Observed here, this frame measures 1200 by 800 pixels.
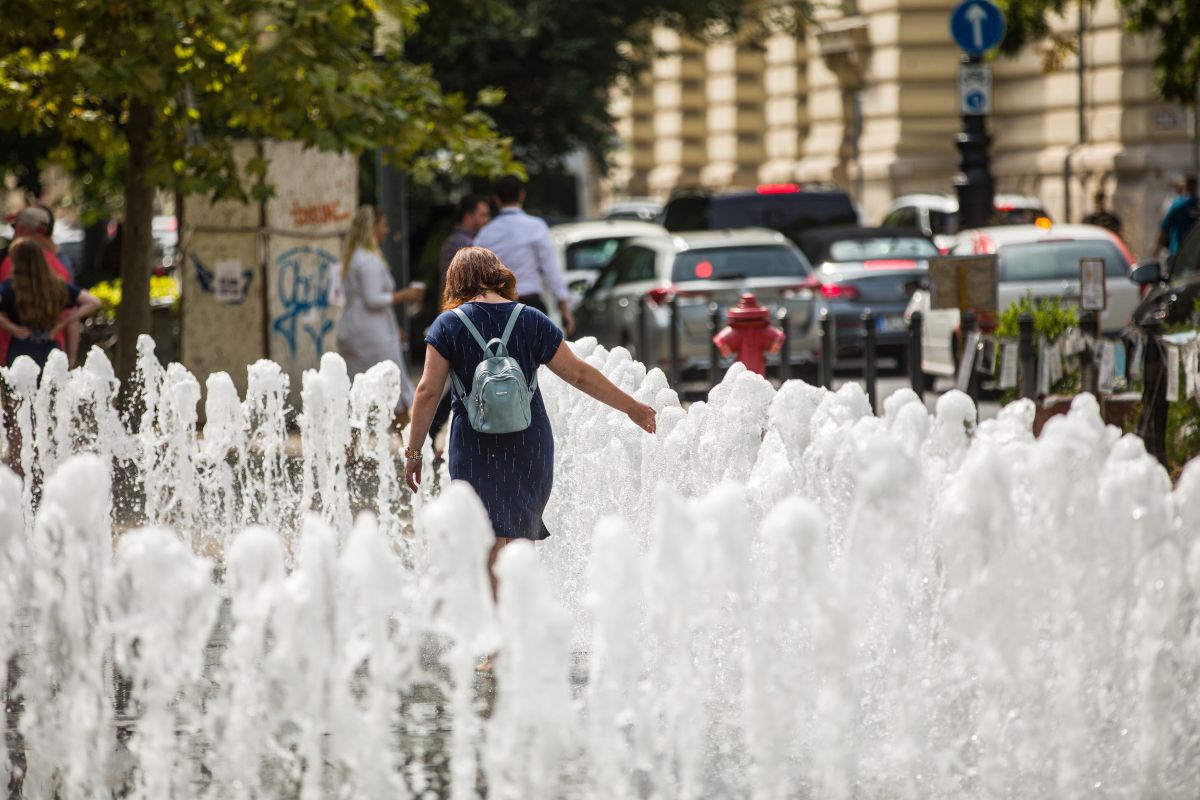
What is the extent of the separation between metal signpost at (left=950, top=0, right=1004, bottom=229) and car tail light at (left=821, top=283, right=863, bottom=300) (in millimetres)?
1593

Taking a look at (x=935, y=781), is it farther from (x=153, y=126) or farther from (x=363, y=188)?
(x=363, y=188)

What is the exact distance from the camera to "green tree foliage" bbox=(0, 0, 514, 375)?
12562 mm

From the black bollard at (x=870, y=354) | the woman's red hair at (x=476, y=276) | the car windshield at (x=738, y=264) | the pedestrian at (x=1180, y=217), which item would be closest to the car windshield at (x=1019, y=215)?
the pedestrian at (x=1180, y=217)

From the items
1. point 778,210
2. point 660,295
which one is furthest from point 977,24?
point 778,210

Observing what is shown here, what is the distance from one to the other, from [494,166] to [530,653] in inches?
385

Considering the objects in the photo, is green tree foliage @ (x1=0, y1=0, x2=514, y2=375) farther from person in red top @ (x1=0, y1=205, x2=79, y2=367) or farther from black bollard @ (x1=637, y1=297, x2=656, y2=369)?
black bollard @ (x1=637, y1=297, x2=656, y2=369)

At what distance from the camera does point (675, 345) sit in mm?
16984

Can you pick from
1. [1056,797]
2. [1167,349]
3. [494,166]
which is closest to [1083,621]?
[1056,797]

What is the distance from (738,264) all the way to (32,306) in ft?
28.3

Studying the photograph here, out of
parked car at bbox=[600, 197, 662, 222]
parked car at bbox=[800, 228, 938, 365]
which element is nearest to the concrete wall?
parked car at bbox=[800, 228, 938, 365]

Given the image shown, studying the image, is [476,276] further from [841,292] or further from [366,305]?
[841,292]

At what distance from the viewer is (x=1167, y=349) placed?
35.6ft

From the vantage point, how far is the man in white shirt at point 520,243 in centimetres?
1251

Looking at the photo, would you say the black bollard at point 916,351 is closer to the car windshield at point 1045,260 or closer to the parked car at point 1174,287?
the parked car at point 1174,287
